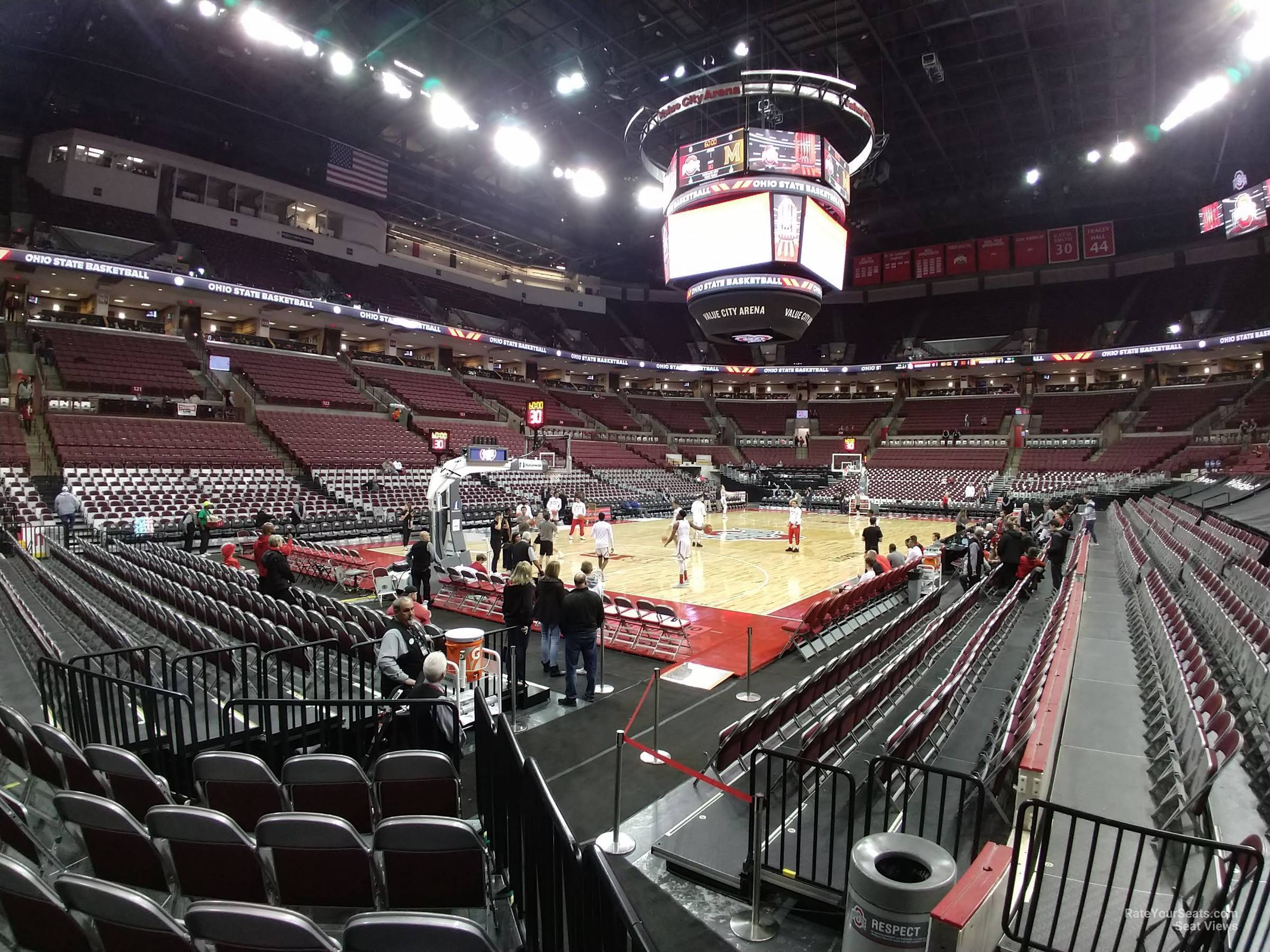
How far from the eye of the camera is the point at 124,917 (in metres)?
1.76

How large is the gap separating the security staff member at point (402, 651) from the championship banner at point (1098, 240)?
44.4 m

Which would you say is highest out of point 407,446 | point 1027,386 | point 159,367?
point 1027,386

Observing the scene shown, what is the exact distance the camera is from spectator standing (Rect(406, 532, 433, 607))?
10.6 meters

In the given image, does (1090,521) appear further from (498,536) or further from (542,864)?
(542,864)

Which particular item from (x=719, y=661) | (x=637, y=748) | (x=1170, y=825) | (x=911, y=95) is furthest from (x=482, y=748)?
(x=911, y=95)

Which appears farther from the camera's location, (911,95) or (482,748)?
(911,95)

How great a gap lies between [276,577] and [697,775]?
6533 mm

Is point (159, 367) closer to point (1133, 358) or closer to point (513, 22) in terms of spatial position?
point (513, 22)

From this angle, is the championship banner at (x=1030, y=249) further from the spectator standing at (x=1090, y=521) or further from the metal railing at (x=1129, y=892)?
the metal railing at (x=1129, y=892)

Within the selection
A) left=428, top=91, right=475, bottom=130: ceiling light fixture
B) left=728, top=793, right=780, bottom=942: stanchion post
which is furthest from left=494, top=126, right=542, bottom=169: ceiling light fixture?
left=728, top=793, right=780, bottom=942: stanchion post

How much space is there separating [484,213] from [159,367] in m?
17.0

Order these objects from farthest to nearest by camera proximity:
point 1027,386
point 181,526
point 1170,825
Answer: point 1027,386, point 181,526, point 1170,825

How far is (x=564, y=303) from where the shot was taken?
4647 cm

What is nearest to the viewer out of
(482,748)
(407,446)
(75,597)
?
(482,748)
